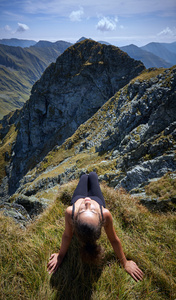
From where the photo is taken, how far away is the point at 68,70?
287ft

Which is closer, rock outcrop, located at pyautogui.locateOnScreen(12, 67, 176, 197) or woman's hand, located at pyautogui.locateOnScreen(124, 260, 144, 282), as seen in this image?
woman's hand, located at pyautogui.locateOnScreen(124, 260, 144, 282)

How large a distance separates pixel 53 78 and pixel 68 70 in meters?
11.9

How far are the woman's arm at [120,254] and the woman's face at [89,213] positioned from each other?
1.27 feet

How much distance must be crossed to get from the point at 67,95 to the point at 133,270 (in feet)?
310

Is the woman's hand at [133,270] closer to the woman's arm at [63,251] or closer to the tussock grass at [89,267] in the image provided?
the tussock grass at [89,267]

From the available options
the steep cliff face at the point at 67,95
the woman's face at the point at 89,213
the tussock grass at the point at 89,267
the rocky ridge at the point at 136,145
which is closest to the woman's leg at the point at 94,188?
the tussock grass at the point at 89,267

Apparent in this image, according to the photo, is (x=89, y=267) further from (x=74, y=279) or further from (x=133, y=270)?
(x=133, y=270)

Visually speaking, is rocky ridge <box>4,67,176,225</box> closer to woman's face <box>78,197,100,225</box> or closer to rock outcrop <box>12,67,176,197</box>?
rock outcrop <box>12,67,176,197</box>

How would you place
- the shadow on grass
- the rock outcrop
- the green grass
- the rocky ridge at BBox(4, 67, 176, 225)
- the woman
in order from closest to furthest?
the woman < the shadow on grass < the green grass < the rocky ridge at BBox(4, 67, 176, 225) < the rock outcrop

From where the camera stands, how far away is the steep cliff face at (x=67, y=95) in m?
71.4

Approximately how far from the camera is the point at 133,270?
3438mm

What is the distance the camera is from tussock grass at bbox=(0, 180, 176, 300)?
3018 mm

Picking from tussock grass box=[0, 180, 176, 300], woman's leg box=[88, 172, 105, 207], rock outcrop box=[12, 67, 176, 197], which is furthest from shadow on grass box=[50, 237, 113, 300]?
A: rock outcrop box=[12, 67, 176, 197]

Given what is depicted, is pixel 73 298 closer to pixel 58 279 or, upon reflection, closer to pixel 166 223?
pixel 58 279
